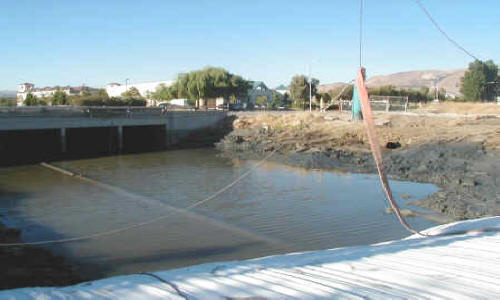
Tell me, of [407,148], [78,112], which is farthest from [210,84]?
[407,148]

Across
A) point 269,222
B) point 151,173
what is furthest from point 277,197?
point 151,173

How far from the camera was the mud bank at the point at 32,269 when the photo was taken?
791 centimetres

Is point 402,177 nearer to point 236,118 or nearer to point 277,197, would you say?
point 277,197

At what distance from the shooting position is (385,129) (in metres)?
30.7

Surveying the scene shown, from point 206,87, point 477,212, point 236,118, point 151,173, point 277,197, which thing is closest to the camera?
point 477,212

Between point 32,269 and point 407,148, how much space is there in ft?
74.1

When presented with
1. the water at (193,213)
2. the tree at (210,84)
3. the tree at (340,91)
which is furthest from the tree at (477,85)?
the water at (193,213)

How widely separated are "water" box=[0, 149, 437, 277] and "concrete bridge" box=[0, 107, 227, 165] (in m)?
5.54

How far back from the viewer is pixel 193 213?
13.9 meters

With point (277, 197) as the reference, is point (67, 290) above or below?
above

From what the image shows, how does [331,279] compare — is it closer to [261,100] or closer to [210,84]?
[210,84]

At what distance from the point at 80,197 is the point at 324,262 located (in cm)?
1300

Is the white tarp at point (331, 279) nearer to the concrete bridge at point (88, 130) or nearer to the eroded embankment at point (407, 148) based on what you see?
the eroded embankment at point (407, 148)

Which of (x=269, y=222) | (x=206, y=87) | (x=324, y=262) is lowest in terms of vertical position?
(x=269, y=222)
